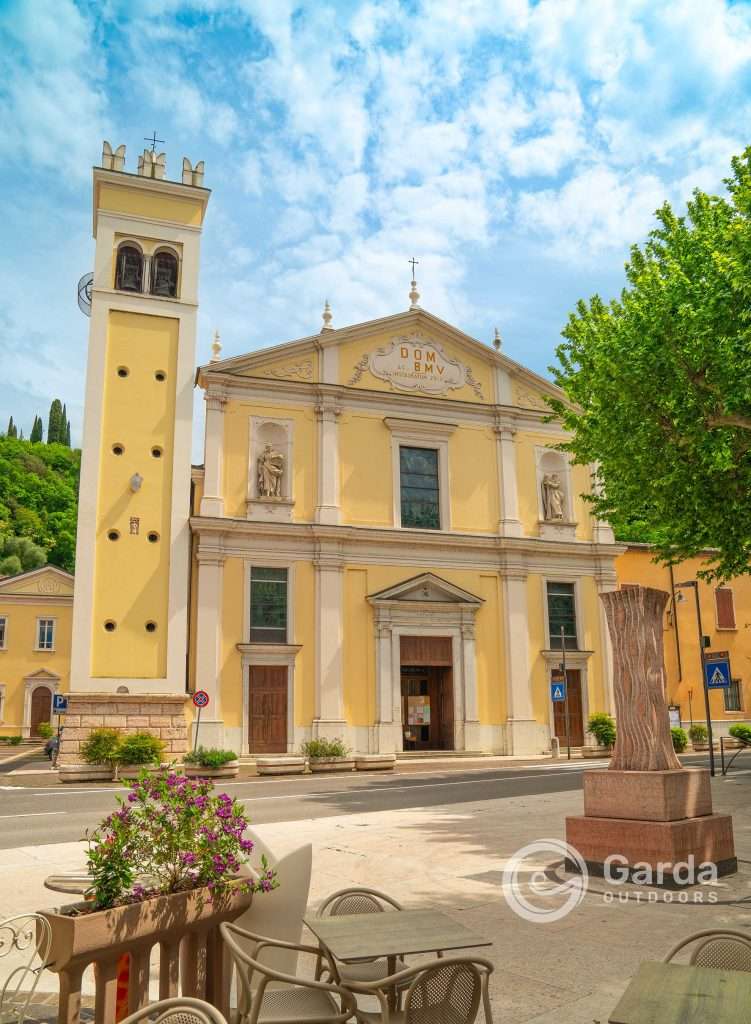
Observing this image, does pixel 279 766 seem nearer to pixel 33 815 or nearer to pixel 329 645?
pixel 329 645

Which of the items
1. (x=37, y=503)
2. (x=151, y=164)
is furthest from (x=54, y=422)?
(x=151, y=164)

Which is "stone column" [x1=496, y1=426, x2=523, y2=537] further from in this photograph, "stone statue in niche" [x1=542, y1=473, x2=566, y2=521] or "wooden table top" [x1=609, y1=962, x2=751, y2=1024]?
"wooden table top" [x1=609, y1=962, x2=751, y2=1024]

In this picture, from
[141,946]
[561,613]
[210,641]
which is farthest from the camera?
[561,613]

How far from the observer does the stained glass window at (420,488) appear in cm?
3145

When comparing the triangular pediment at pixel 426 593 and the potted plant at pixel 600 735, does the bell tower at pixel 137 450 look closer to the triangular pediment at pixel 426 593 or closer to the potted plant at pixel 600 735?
the triangular pediment at pixel 426 593

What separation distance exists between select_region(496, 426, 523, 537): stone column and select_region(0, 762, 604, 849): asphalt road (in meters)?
10.1

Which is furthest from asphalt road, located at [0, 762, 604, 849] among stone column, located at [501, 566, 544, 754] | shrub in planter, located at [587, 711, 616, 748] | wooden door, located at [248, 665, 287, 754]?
shrub in planter, located at [587, 711, 616, 748]

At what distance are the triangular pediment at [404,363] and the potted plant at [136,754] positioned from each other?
40.2ft

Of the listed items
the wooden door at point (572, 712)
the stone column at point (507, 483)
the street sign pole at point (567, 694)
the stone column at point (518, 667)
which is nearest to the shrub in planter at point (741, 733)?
the wooden door at point (572, 712)

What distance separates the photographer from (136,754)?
23.3 m

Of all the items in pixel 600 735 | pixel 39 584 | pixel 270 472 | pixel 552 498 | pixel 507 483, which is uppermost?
pixel 507 483

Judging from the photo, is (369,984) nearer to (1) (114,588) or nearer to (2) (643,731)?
(2) (643,731)

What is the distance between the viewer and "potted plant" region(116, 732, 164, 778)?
23219 mm

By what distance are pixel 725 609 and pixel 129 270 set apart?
2721 centimetres
